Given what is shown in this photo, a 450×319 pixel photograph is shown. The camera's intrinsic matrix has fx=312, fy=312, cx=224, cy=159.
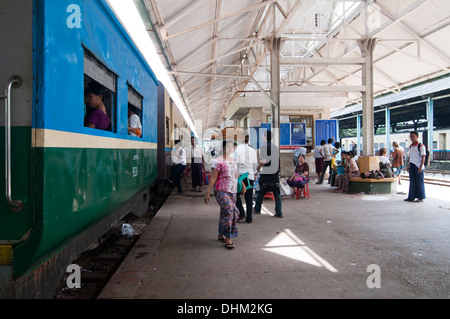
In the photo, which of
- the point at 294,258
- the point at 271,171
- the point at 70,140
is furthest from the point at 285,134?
the point at 70,140

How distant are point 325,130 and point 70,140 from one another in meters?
12.8

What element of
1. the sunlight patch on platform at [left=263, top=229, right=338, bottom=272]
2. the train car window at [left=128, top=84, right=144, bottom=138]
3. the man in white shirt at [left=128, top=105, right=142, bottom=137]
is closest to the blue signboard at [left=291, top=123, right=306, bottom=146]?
the sunlight patch on platform at [left=263, top=229, right=338, bottom=272]

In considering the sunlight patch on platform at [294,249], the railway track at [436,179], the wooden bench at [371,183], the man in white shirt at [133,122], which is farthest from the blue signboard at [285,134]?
the man in white shirt at [133,122]

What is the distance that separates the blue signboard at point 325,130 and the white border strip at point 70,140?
1121 cm

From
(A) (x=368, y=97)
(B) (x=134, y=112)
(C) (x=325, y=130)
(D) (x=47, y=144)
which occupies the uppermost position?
(A) (x=368, y=97)

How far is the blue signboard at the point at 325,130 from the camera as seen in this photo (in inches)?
542

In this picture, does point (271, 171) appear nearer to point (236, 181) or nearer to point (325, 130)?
point (236, 181)

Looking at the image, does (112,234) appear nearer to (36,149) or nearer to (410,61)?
(36,149)

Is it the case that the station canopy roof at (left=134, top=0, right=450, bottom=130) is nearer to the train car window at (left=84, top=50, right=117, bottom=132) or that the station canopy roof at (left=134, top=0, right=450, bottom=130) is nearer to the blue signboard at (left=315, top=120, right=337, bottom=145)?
the blue signboard at (left=315, top=120, right=337, bottom=145)

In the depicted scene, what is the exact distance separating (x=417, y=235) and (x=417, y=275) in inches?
70.0

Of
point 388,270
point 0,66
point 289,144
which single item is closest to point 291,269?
point 388,270

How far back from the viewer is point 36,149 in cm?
200

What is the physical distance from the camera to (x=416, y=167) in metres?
7.41

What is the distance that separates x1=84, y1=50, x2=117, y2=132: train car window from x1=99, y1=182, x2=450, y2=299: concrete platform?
1668 millimetres
